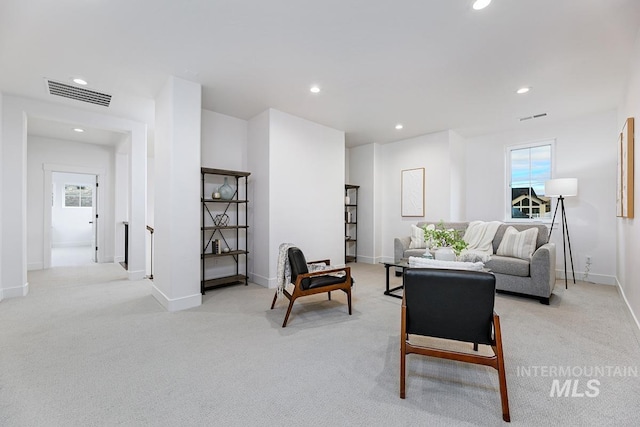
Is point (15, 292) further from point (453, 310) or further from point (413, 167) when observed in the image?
point (413, 167)

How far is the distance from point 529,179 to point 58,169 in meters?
9.53

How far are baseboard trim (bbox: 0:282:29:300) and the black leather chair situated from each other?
5.04 meters

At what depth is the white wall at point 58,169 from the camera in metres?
5.67

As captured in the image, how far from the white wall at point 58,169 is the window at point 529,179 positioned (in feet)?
28.7

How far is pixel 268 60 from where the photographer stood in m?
3.02

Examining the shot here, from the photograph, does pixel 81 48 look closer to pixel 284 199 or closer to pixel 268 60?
pixel 268 60

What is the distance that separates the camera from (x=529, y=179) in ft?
17.6

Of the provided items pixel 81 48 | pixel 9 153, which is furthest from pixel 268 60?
pixel 9 153

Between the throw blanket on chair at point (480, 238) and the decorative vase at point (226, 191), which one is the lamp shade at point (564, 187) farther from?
the decorative vase at point (226, 191)

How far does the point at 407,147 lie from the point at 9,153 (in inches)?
260

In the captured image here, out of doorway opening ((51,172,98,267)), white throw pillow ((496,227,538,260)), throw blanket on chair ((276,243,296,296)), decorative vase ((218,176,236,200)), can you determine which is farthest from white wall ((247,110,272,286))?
doorway opening ((51,172,98,267))

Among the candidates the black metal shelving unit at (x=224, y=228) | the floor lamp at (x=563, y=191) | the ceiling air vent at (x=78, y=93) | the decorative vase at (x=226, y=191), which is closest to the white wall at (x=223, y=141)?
the black metal shelving unit at (x=224, y=228)

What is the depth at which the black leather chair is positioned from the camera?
1.64 m

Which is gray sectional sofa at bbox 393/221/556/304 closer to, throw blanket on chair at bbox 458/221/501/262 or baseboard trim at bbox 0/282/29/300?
throw blanket on chair at bbox 458/221/501/262
